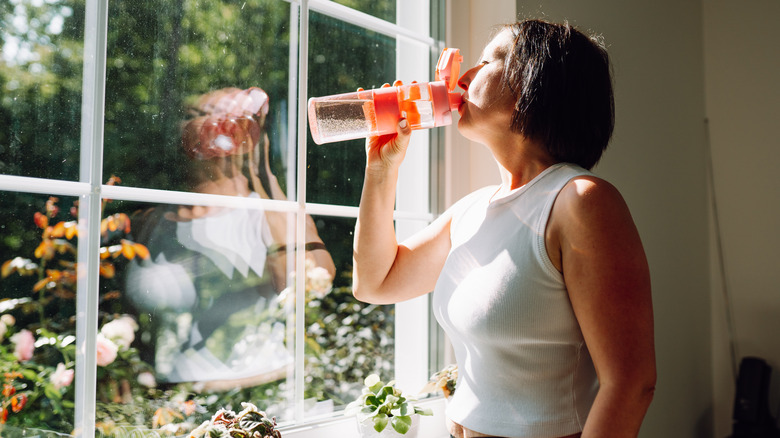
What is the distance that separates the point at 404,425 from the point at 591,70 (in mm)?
727

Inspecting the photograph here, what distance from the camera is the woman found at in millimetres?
Result: 820

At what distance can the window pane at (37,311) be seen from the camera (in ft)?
2.98

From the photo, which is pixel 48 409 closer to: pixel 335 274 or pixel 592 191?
pixel 335 274

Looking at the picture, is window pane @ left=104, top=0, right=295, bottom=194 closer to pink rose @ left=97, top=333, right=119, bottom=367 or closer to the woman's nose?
pink rose @ left=97, top=333, right=119, bottom=367

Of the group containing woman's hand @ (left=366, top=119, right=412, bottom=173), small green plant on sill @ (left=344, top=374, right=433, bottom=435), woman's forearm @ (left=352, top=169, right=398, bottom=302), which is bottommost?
small green plant on sill @ (left=344, top=374, right=433, bottom=435)

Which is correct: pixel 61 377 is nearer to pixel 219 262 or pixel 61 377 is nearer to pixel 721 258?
pixel 219 262

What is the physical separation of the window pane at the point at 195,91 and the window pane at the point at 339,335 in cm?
22

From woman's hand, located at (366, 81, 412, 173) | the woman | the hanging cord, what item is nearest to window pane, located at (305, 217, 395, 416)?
woman's hand, located at (366, 81, 412, 173)

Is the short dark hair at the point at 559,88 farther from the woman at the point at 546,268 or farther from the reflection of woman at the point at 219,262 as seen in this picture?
the reflection of woman at the point at 219,262

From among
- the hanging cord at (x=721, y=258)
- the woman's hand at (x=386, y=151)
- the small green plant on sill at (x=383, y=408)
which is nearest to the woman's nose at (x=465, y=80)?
the woman's hand at (x=386, y=151)

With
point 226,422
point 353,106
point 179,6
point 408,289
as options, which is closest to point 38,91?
point 179,6

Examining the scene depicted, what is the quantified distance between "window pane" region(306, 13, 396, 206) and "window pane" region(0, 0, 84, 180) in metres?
0.48

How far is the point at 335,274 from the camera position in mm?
1354

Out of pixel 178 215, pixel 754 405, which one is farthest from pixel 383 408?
pixel 754 405
